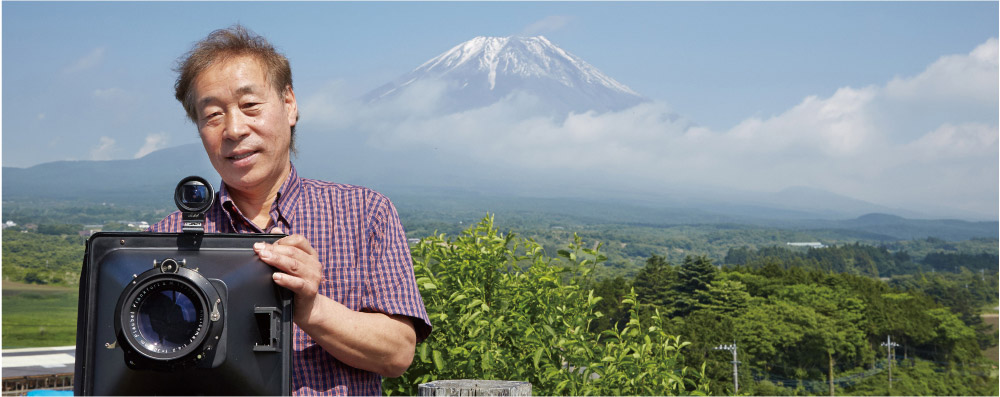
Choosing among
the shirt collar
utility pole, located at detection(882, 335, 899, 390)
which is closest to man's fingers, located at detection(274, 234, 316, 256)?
the shirt collar

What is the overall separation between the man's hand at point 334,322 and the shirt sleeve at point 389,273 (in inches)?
1.1

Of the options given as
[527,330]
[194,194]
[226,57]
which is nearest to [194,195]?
[194,194]

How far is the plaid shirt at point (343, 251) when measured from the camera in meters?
1.73

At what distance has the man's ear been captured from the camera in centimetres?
186

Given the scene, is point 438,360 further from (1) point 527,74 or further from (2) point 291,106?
(1) point 527,74

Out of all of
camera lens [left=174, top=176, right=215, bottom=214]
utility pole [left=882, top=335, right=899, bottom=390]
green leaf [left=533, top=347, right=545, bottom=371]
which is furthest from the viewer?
utility pole [left=882, top=335, right=899, bottom=390]

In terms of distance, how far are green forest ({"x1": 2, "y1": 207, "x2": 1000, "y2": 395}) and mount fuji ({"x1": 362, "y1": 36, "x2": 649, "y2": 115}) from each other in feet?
221

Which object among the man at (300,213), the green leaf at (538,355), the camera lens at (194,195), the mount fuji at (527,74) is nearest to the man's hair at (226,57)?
the man at (300,213)

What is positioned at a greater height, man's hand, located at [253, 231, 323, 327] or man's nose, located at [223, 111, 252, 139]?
man's nose, located at [223, 111, 252, 139]

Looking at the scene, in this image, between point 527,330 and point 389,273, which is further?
point 527,330

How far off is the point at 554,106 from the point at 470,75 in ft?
108

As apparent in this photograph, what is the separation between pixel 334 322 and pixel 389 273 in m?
0.26

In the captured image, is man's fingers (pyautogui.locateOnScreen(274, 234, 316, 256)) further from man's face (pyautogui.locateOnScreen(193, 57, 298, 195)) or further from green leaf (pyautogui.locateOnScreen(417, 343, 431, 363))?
green leaf (pyautogui.locateOnScreen(417, 343, 431, 363))

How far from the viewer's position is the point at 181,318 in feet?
4.41
